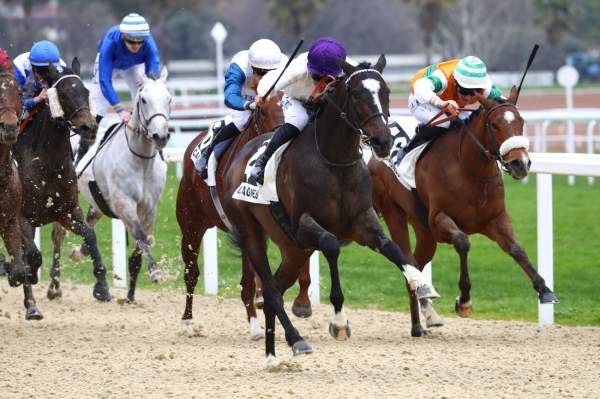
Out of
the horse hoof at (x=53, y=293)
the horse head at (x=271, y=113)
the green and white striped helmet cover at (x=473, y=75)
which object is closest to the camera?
the green and white striped helmet cover at (x=473, y=75)

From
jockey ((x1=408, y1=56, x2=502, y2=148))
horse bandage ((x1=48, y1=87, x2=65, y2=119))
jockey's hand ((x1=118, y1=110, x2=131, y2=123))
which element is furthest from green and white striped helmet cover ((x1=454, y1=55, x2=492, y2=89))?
jockey's hand ((x1=118, y1=110, x2=131, y2=123))

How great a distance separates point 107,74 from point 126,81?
33cm

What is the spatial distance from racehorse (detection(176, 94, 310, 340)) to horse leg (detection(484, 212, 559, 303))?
127 centimetres

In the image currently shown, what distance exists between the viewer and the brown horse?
7004 millimetres

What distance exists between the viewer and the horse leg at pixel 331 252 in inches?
234

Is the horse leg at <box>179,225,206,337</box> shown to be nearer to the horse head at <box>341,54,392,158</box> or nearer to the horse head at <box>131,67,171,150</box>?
the horse head at <box>131,67,171,150</box>

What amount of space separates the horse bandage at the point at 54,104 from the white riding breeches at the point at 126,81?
0.90 meters

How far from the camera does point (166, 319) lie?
28.7ft

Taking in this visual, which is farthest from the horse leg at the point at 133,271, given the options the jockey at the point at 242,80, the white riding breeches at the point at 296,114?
the white riding breeches at the point at 296,114

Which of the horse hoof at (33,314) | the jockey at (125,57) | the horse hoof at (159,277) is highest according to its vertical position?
the jockey at (125,57)

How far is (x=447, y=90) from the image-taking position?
7.84 meters

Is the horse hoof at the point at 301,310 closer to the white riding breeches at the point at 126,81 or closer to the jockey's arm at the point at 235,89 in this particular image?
the jockey's arm at the point at 235,89

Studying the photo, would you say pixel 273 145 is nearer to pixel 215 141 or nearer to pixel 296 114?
pixel 296 114

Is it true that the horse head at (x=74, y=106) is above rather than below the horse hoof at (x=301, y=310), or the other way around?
above
